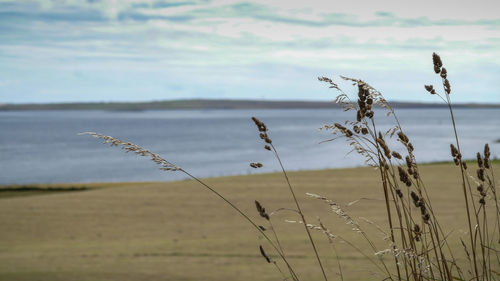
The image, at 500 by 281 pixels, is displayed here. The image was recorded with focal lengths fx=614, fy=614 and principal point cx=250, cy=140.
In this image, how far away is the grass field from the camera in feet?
18.8

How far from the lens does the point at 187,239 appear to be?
8.88m

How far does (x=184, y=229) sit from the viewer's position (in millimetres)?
10242

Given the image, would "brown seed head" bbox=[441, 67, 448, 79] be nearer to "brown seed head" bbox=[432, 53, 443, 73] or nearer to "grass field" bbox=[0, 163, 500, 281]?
"brown seed head" bbox=[432, 53, 443, 73]

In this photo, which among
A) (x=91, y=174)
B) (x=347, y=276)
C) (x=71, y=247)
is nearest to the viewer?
(x=347, y=276)

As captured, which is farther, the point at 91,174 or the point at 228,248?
the point at 91,174

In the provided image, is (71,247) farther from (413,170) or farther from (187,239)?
(413,170)

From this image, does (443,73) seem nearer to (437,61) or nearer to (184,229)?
(437,61)

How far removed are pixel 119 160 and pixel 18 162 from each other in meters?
8.94

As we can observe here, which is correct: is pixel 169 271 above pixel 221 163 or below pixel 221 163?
above

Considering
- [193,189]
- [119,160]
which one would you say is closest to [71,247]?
[193,189]

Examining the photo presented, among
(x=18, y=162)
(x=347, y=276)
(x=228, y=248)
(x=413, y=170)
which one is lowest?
(x=18, y=162)

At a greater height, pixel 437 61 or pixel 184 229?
pixel 437 61

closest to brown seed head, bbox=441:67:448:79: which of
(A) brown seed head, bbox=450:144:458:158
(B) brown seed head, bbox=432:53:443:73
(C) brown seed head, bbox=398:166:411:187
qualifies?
(B) brown seed head, bbox=432:53:443:73

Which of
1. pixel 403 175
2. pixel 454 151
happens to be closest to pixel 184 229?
pixel 454 151
